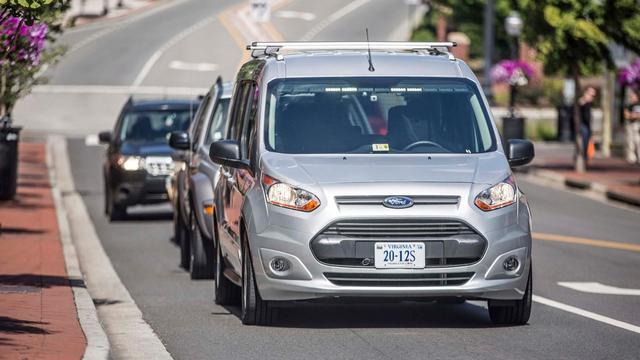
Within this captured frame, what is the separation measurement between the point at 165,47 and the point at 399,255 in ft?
188

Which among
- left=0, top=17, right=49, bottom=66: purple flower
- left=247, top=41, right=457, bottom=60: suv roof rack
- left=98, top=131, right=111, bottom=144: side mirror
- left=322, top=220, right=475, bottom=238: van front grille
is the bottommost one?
left=98, top=131, right=111, bottom=144: side mirror

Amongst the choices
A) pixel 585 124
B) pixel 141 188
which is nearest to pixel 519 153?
pixel 141 188

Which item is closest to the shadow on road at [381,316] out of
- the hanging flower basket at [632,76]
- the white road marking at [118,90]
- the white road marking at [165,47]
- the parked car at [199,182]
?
the parked car at [199,182]

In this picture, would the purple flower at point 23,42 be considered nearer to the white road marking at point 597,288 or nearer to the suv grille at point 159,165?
the suv grille at point 159,165

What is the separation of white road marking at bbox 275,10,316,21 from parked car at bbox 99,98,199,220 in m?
50.4

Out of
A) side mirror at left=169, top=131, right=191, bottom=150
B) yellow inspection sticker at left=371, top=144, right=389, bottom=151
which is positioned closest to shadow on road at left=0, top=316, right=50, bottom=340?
yellow inspection sticker at left=371, top=144, right=389, bottom=151

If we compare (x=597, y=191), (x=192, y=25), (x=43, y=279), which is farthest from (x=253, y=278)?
(x=192, y=25)

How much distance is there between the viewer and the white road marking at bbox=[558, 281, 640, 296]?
594 inches

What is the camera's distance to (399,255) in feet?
37.0

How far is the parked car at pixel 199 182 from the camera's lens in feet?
52.1

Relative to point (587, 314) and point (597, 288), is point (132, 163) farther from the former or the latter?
point (587, 314)

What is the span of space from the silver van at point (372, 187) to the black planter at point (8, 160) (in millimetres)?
12560

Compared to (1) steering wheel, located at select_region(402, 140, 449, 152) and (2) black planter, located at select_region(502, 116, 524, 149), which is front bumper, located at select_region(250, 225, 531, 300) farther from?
(2) black planter, located at select_region(502, 116, 524, 149)

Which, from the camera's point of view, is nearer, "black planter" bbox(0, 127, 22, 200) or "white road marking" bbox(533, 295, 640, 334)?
"white road marking" bbox(533, 295, 640, 334)
